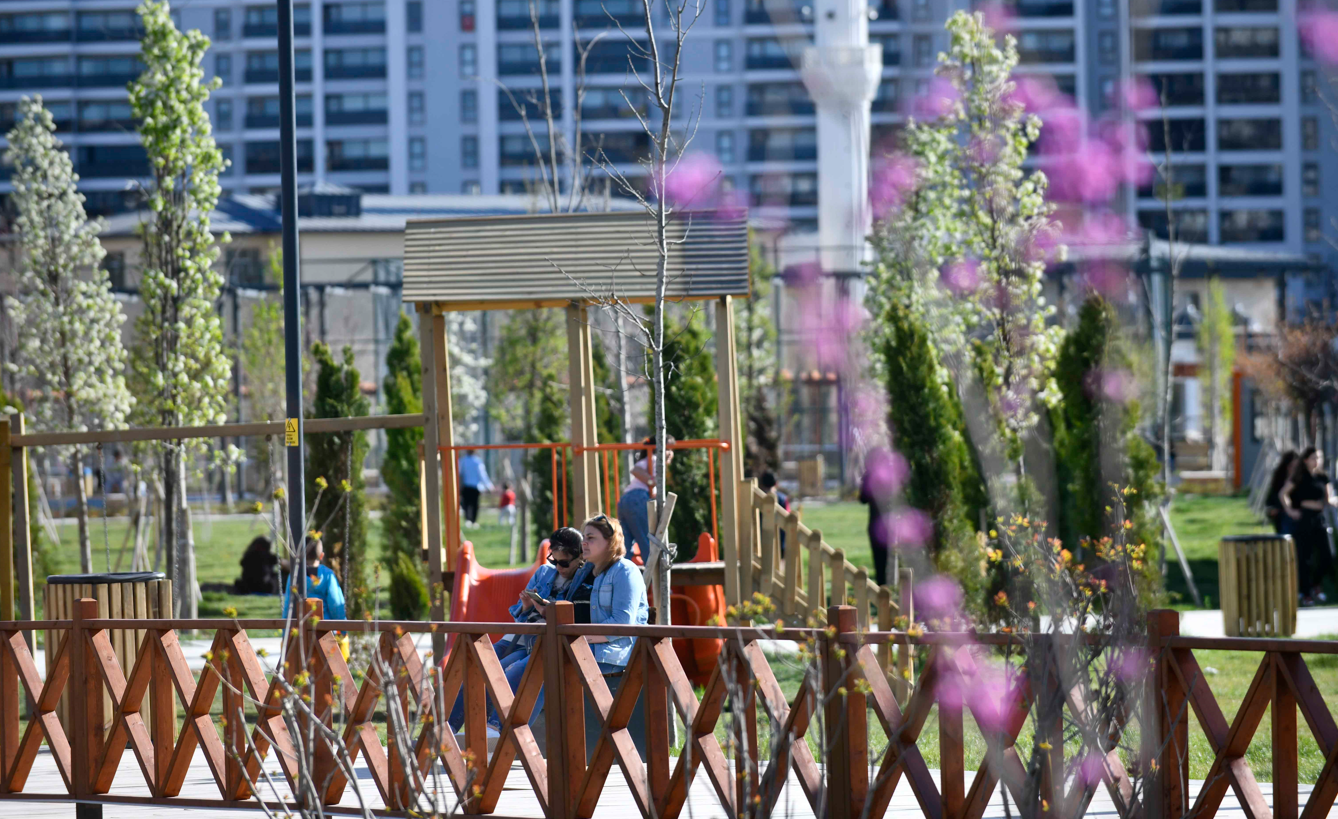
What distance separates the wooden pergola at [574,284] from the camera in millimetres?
10461

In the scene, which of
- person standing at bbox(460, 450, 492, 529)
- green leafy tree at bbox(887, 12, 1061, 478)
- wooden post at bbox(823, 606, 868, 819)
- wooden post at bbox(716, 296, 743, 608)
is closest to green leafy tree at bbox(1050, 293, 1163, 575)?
green leafy tree at bbox(887, 12, 1061, 478)

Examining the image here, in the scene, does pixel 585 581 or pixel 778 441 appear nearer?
pixel 585 581

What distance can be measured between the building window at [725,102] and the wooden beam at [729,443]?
58430 mm

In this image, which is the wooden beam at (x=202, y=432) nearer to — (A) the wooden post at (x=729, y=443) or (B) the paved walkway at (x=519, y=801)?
(A) the wooden post at (x=729, y=443)

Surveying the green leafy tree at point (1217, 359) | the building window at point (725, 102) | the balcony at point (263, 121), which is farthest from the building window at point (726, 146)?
the green leafy tree at point (1217, 359)

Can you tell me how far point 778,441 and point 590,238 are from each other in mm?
24774

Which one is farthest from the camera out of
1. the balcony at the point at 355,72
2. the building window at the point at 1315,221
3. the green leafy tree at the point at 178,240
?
the balcony at the point at 355,72

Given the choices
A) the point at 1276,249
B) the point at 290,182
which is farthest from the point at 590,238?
the point at 1276,249

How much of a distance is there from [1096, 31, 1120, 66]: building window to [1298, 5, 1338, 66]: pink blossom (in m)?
0.57

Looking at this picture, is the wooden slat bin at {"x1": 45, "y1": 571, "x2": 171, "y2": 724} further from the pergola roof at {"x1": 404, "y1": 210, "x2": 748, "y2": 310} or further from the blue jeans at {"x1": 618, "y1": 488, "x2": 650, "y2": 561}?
the blue jeans at {"x1": 618, "y1": 488, "x2": 650, "y2": 561}

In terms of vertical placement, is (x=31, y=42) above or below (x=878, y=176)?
above

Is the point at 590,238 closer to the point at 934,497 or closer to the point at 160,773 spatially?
the point at 934,497

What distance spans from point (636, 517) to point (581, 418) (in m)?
1.35

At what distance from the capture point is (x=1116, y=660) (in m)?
3.39
